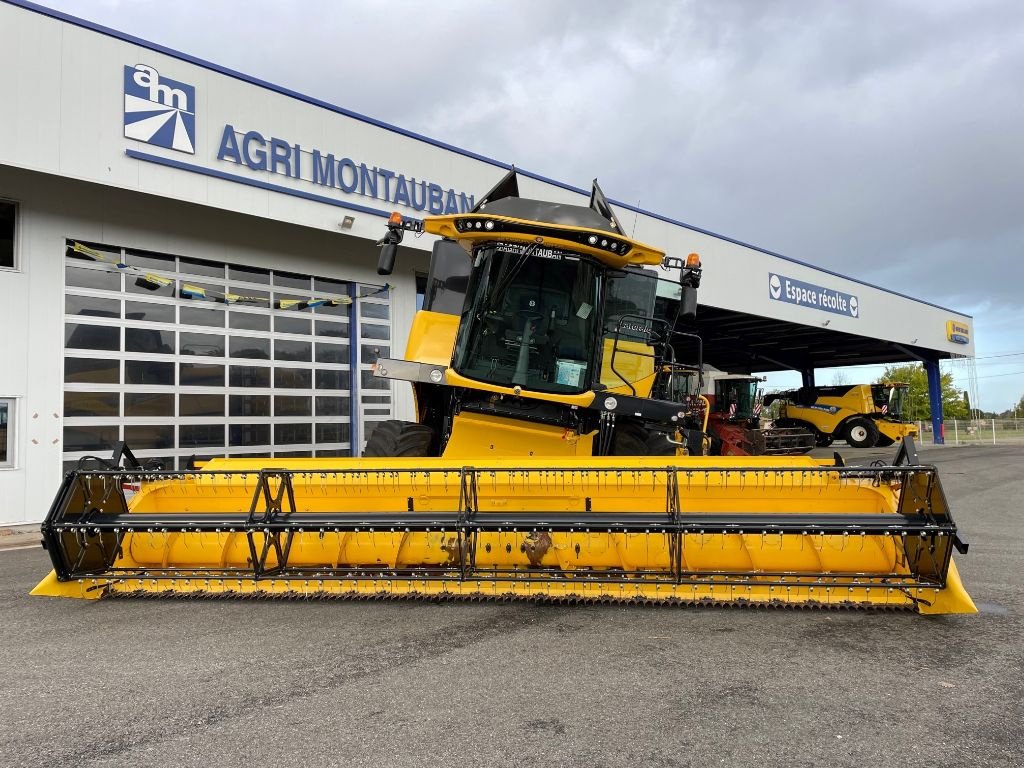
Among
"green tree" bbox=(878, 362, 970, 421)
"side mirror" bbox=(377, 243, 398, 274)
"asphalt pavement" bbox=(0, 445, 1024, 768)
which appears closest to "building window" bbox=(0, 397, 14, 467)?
"asphalt pavement" bbox=(0, 445, 1024, 768)

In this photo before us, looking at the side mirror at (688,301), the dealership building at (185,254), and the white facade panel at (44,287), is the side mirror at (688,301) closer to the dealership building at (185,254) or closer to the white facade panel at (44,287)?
the dealership building at (185,254)

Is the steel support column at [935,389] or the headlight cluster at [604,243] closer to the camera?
the headlight cluster at [604,243]

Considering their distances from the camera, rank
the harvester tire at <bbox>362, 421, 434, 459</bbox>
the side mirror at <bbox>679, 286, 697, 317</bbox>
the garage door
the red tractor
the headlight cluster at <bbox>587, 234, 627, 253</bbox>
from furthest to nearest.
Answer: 1. the red tractor
2. the garage door
3. the side mirror at <bbox>679, 286, 697, 317</bbox>
4. the harvester tire at <bbox>362, 421, 434, 459</bbox>
5. the headlight cluster at <bbox>587, 234, 627, 253</bbox>

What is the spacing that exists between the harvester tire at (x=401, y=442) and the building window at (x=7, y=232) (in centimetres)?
652

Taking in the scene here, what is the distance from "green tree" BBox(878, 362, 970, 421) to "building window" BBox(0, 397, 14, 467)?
6794 cm

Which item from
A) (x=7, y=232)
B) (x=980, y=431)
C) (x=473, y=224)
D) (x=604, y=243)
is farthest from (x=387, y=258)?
(x=980, y=431)

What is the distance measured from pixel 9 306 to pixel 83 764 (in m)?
8.63

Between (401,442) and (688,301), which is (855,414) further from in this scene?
(401,442)

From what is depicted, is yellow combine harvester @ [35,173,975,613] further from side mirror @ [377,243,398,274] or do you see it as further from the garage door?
the garage door

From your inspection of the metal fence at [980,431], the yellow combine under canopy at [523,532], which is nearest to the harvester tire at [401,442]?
the yellow combine under canopy at [523,532]

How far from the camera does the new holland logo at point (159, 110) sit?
9414 millimetres

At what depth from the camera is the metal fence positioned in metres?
40.5

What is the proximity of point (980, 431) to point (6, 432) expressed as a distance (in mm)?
48670

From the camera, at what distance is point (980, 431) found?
1658 inches
